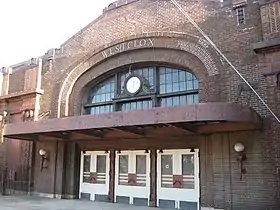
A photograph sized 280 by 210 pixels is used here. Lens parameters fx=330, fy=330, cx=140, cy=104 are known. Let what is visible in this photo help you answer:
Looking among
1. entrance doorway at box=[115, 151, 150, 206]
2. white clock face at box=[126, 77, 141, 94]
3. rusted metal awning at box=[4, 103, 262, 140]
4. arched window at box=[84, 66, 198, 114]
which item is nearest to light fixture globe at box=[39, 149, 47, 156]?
rusted metal awning at box=[4, 103, 262, 140]

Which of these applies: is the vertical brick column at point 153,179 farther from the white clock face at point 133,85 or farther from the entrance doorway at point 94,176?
the white clock face at point 133,85

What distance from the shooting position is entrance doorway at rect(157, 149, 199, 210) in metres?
12.7

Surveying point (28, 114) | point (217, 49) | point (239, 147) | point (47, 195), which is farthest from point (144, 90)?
point (47, 195)

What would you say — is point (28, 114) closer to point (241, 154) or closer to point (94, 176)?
point (94, 176)

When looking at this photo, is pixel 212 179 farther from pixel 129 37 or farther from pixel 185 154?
pixel 129 37

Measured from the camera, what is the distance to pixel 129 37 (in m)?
15.0

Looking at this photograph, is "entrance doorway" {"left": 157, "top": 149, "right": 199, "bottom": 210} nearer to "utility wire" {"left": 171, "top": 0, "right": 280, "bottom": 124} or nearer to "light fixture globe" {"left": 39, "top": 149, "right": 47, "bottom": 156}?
"utility wire" {"left": 171, "top": 0, "right": 280, "bottom": 124}

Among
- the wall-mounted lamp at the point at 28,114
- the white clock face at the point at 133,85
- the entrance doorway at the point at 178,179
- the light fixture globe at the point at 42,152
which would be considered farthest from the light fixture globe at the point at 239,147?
the wall-mounted lamp at the point at 28,114

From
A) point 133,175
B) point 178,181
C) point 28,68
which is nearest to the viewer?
point 178,181

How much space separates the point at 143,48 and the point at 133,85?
1724 mm

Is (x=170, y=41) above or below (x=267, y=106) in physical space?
above

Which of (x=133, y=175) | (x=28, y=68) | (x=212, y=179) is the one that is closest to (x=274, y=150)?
(x=212, y=179)

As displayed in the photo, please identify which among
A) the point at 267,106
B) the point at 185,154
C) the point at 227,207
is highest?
the point at 267,106

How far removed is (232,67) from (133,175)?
611 cm
